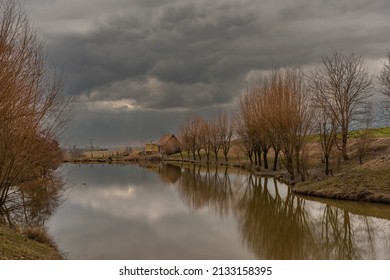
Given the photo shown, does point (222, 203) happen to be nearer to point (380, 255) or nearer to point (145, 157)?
point (380, 255)

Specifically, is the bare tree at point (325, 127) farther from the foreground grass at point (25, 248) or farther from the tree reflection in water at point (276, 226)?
the foreground grass at point (25, 248)

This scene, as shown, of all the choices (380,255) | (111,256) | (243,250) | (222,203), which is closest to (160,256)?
(111,256)

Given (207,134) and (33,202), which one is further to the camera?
(207,134)

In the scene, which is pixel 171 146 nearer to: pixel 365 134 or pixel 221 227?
pixel 365 134

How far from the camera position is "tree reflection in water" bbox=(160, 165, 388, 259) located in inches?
480

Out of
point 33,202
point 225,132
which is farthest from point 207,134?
point 33,202

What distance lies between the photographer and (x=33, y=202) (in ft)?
65.4

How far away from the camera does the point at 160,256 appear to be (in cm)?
1212

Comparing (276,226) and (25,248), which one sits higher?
(25,248)

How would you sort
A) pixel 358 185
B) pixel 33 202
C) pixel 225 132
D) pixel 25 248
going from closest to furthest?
pixel 25 248 → pixel 33 202 → pixel 358 185 → pixel 225 132

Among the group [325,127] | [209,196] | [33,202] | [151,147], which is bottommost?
[209,196]

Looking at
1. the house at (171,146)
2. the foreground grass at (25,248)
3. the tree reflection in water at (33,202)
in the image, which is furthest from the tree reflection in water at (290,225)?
the house at (171,146)

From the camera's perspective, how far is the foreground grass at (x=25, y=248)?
9.24 m

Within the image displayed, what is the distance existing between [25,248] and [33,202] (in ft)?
33.9
